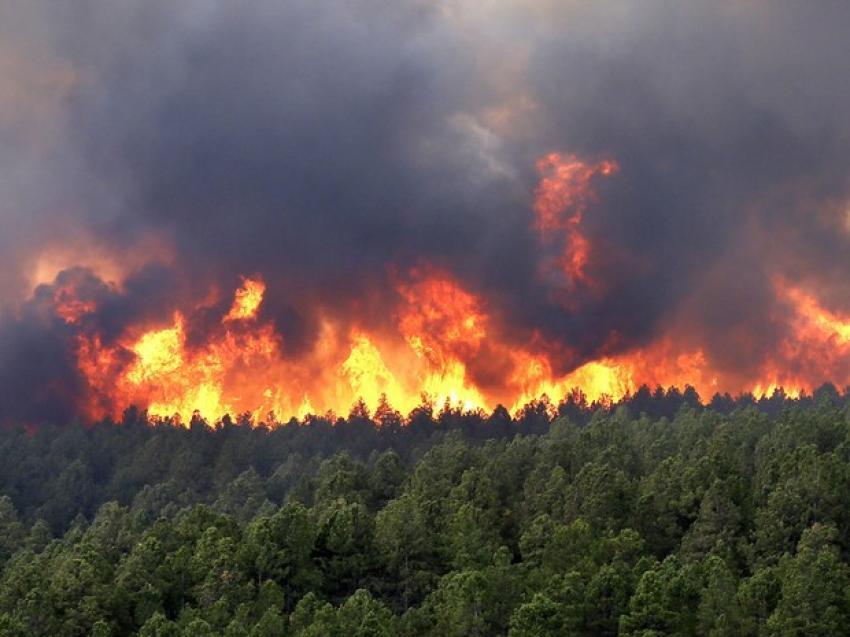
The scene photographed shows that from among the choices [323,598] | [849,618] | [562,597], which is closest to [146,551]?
[323,598]

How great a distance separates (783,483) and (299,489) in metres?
88.2

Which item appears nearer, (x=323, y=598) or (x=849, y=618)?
(x=849, y=618)

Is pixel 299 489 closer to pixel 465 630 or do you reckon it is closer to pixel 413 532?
pixel 413 532

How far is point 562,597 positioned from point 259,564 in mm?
35850

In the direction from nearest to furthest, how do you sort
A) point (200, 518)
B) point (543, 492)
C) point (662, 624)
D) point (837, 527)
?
point (662, 624) → point (837, 527) → point (200, 518) → point (543, 492)

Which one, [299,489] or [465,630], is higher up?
[299,489]

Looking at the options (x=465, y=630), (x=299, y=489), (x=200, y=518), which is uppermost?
(x=299, y=489)

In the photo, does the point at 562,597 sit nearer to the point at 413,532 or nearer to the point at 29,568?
the point at 413,532

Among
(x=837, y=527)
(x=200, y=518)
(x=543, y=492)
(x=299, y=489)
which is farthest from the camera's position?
(x=299, y=489)

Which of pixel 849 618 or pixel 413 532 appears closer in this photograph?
pixel 849 618

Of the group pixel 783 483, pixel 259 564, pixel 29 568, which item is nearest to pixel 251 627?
pixel 259 564

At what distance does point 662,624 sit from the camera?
95.6m

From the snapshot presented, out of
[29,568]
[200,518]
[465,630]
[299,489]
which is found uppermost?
[299,489]

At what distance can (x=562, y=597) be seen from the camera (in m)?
101
